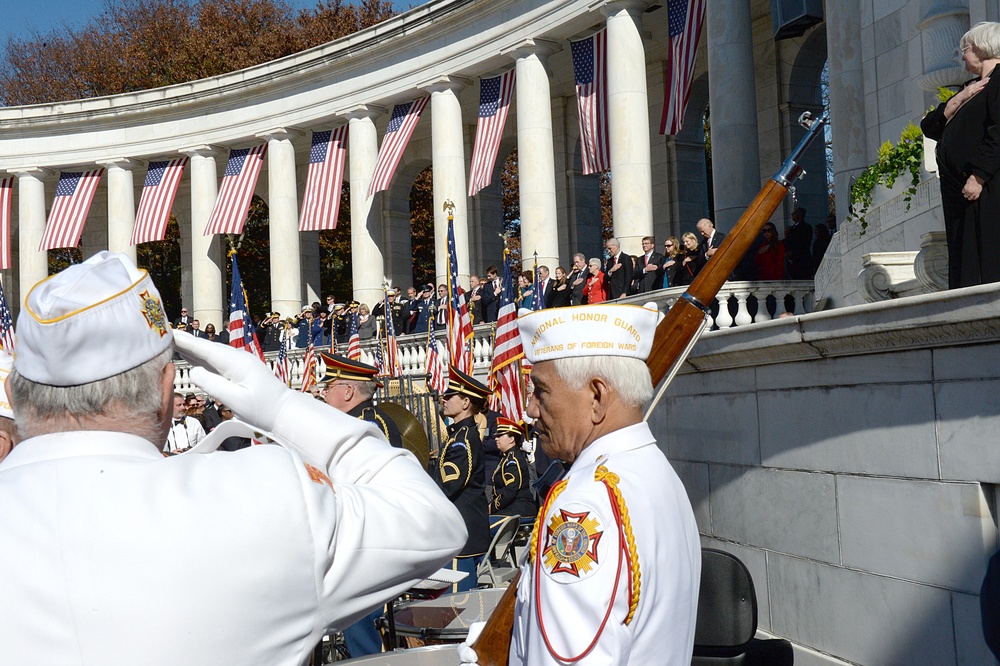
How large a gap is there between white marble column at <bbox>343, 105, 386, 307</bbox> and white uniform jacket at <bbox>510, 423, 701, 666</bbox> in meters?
35.4

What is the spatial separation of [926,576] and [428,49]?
33899 millimetres

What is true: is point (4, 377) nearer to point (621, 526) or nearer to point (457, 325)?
point (621, 526)

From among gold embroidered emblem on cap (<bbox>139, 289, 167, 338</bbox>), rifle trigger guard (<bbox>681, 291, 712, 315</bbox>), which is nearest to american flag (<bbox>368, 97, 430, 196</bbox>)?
rifle trigger guard (<bbox>681, 291, 712, 315</bbox>)

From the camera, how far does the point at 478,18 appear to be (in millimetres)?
35094

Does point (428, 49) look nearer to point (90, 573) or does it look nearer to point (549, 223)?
point (549, 223)

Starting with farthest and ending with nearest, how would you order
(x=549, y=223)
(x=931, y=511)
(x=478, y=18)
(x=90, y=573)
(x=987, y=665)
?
(x=478, y=18), (x=549, y=223), (x=931, y=511), (x=987, y=665), (x=90, y=573)

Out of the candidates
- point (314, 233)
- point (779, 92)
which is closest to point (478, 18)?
point (779, 92)

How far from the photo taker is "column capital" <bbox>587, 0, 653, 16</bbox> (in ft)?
99.7

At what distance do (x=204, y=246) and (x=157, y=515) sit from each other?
42048mm

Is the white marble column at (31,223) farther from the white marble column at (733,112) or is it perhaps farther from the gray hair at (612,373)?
the gray hair at (612,373)

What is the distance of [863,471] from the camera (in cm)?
575

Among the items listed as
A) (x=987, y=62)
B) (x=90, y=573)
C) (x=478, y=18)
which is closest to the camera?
(x=90, y=573)

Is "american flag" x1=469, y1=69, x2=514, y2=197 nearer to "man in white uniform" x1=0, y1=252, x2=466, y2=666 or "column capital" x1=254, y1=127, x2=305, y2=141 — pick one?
"column capital" x1=254, y1=127, x2=305, y2=141

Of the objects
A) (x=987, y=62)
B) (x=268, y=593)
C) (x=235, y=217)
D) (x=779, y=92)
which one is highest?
(x=779, y=92)
